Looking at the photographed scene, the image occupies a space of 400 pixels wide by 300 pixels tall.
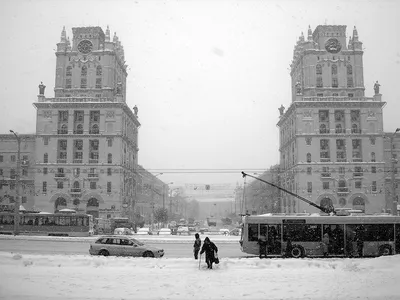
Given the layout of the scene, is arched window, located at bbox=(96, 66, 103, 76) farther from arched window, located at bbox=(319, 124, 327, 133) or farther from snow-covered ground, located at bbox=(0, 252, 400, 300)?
snow-covered ground, located at bbox=(0, 252, 400, 300)

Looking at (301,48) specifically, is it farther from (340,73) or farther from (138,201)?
(138,201)

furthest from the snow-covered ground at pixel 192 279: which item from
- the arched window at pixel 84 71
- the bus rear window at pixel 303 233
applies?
the arched window at pixel 84 71

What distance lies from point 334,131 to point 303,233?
64.6 meters

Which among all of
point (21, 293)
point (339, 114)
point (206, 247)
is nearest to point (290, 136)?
point (339, 114)

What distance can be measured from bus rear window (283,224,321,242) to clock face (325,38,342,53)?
72.7 m

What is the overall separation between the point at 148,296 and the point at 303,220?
49.6 ft

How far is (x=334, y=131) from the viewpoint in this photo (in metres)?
87.1

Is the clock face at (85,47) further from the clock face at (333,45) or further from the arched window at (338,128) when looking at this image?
the arched window at (338,128)

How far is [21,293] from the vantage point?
13.5 meters

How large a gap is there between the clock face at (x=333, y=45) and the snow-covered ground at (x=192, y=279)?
79.1 m

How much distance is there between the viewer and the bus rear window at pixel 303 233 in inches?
1037

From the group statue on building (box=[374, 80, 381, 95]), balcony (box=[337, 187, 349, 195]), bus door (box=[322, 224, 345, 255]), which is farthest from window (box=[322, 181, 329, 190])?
bus door (box=[322, 224, 345, 255])

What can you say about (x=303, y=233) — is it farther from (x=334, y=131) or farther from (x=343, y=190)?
(x=334, y=131)

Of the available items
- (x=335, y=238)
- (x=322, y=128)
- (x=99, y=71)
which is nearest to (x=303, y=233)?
(x=335, y=238)
